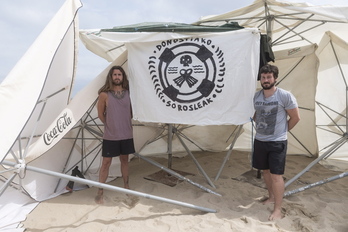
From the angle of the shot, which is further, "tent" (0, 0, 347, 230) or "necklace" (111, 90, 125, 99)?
"necklace" (111, 90, 125, 99)

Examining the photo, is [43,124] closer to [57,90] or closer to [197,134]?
[57,90]

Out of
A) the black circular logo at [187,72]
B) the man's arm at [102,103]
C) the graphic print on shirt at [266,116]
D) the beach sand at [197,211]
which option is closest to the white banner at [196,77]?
the black circular logo at [187,72]

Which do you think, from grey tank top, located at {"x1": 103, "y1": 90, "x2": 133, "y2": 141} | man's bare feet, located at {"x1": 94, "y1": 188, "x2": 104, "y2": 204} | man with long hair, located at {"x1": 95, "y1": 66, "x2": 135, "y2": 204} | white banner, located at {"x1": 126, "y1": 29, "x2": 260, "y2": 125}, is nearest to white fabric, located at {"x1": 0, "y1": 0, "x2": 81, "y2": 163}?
man with long hair, located at {"x1": 95, "y1": 66, "x2": 135, "y2": 204}

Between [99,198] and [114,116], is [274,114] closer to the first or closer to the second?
[114,116]

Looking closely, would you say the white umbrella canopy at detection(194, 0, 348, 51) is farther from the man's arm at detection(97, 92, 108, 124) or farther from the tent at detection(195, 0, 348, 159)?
the man's arm at detection(97, 92, 108, 124)

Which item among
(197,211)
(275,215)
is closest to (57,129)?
(197,211)

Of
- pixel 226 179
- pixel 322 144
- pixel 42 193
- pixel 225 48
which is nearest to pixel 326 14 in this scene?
pixel 225 48

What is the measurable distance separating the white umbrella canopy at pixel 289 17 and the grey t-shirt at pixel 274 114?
1.16 metres

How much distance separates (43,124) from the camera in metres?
3.65

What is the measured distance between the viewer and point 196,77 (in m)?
3.38

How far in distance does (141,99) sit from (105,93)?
0.49 m

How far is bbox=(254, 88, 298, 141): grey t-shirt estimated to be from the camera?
113 inches

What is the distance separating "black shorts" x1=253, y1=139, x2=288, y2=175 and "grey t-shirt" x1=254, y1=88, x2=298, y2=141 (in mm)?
68

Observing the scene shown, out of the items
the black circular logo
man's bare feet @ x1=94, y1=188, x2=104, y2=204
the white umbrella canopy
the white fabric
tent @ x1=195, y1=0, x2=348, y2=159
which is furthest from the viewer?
Result: tent @ x1=195, y1=0, x2=348, y2=159
